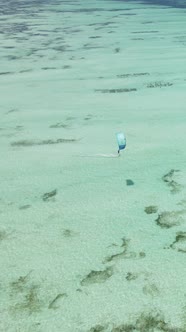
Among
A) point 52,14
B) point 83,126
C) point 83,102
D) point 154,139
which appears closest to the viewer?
point 154,139

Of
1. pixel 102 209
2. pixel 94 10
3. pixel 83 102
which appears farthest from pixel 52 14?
pixel 102 209

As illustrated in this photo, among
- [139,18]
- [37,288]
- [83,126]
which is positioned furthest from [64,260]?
[139,18]

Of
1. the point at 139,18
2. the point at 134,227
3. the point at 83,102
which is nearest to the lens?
the point at 134,227

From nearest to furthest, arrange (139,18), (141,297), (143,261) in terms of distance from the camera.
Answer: (141,297)
(143,261)
(139,18)

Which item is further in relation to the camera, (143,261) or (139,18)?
(139,18)

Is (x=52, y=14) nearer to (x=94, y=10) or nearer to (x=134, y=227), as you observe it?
(x=94, y=10)

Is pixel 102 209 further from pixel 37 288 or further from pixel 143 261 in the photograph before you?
pixel 37 288
